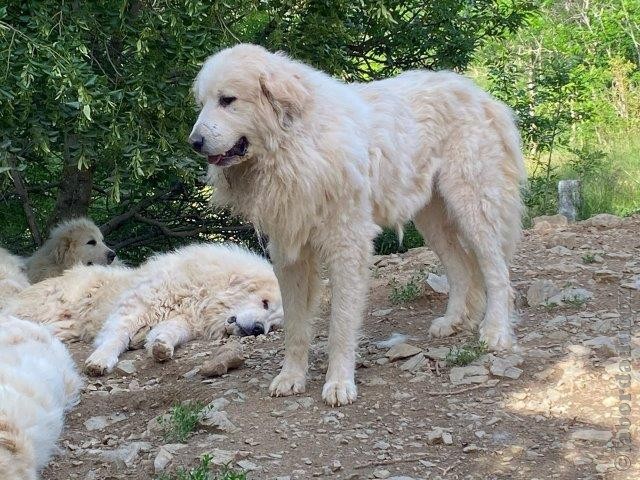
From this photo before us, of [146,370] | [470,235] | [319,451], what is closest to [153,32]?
[146,370]

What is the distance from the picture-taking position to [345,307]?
15.7 ft

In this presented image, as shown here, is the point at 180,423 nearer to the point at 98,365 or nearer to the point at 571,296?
the point at 98,365

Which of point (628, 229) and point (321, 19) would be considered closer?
point (628, 229)

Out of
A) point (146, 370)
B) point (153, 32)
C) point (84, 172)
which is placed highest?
point (153, 32)

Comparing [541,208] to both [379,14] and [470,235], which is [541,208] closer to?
[379,14]

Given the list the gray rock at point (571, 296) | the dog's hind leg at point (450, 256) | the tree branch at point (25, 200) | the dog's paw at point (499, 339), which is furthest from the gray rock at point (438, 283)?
the tree branch at point (25, 200)

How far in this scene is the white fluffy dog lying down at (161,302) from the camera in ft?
21.6

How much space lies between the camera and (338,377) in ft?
15.5

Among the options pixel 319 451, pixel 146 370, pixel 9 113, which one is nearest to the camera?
pixel 319 451

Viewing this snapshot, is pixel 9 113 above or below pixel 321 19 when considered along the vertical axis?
below

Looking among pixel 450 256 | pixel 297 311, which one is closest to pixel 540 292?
pixel 450 256

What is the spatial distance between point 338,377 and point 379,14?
4145mm

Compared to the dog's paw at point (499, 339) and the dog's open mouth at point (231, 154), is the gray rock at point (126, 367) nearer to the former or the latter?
the dog's open mouth at point (231, 154)

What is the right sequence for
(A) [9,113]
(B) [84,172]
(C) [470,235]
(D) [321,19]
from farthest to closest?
(B) [84,172]
(D) [321,19]
(A) [9,113]
(C) [470,235]
